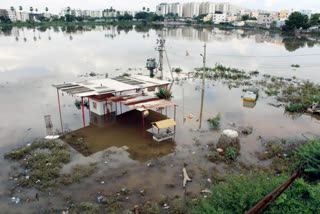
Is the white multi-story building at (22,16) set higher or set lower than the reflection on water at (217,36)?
higher

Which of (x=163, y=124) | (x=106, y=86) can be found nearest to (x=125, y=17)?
(x=106, y=86)

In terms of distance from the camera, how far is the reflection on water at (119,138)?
35.5ft

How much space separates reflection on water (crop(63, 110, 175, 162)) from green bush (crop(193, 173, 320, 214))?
5181 mm

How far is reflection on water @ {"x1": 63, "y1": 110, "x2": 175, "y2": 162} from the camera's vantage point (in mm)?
10812

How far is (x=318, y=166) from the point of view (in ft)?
25.4

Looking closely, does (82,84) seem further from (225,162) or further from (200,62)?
(200,62)

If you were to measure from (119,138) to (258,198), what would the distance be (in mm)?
8300

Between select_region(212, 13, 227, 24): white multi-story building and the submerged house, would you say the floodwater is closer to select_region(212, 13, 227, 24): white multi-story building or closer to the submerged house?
the submerged house

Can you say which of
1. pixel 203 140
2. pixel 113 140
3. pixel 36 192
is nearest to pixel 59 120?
pixel 113 140

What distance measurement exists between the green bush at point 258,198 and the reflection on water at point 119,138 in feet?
17.0

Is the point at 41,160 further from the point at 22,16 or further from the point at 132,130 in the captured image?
the point at 22,16

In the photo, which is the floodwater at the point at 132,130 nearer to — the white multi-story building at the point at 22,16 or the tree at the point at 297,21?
the tree at the point at 297,21

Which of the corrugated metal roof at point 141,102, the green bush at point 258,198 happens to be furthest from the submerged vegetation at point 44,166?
the green bush at point 258,198

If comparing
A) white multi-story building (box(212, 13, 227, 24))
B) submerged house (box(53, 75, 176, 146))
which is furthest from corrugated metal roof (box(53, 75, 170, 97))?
white multi-story building (box(212, 13, 227, 24))
